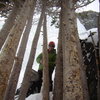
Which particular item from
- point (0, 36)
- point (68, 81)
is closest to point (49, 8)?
point (0, 36)

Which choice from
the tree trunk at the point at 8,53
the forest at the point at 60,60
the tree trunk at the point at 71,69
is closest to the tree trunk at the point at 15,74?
the forest at the point at 60,60

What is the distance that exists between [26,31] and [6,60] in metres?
2.72

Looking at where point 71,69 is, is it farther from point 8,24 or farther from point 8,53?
point 8,24

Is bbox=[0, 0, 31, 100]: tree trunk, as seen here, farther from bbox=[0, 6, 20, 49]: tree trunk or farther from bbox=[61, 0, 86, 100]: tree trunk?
bbox=[0, 6, 20, 49]: tree trunk

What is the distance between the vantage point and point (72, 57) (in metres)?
4.32

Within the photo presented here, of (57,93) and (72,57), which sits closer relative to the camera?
(72,57)

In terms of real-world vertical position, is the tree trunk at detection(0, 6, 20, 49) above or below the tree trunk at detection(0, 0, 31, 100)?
above

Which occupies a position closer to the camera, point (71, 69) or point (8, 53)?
point (71, 69)

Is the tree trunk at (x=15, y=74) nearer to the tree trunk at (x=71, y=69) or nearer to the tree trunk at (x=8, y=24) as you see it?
the tree trunk at (x=8, y=24)

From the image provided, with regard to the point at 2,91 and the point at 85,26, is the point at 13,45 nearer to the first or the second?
the point at 2,91

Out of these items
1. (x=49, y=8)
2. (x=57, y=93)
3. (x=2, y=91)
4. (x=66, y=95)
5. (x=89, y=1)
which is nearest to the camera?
(x=66, y=95)

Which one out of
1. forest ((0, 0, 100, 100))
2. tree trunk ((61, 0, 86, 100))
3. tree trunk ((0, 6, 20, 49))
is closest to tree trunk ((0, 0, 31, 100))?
forest ((0, 0, 100, 100))

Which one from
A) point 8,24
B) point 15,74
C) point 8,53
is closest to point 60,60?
point 15,74

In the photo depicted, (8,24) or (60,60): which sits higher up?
(8,24)
